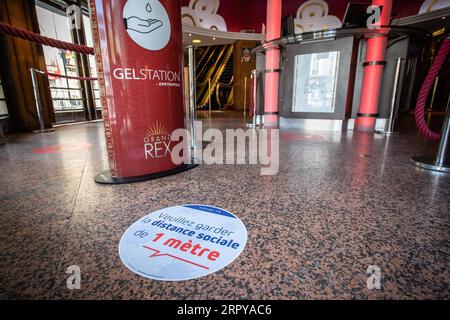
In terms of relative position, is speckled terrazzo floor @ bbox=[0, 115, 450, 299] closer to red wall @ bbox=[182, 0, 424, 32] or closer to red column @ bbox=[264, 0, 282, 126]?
red column @ bbox=[264, 0, 282, 126]

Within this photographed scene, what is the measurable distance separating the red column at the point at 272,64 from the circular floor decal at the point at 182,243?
3620 mm

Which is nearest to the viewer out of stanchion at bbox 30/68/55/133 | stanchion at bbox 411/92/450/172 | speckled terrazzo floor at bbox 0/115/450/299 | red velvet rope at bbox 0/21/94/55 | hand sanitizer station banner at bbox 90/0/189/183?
speckled terrazzo floor at bbox 0/115/450/299

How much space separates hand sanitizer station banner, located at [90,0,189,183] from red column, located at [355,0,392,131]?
10.6 ft

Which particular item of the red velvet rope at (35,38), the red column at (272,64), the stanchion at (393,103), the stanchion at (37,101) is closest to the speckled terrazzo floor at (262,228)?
the red velvet rope at (35,38)

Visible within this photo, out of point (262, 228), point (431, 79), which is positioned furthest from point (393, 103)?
point (262, 228)

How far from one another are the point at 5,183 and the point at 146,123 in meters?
0.98

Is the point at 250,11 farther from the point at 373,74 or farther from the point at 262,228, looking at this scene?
the point at 262,228

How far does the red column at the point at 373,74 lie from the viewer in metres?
3.32

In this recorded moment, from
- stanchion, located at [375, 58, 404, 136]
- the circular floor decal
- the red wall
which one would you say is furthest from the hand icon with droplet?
the red wall

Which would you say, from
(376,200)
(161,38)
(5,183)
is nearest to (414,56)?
(376,200)

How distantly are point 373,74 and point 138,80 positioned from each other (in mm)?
3572

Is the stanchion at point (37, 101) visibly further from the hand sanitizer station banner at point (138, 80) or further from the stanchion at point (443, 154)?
the stanchion at point (443, 154)

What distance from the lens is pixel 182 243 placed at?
31.9 inches

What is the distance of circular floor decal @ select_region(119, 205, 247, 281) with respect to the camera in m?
0.69
